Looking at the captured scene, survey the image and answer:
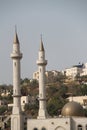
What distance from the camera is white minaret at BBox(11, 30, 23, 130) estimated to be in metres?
39.7

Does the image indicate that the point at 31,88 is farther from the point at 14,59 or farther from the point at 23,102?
the point at 14,59

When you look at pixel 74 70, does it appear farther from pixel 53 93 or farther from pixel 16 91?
pixel 16 91

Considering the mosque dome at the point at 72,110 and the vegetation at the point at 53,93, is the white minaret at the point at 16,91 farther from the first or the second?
the vegetation at the point at 53,93

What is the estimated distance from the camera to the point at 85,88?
83375 mm

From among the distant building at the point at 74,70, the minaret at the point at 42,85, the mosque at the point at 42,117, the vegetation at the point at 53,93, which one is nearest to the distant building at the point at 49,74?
the distant building at the point at 74,70

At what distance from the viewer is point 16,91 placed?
132 feet

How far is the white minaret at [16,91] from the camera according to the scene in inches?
1563

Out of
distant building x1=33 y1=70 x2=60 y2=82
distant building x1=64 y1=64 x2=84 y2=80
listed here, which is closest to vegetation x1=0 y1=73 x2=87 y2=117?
distant building x1=33 y1=70 x2=60 y2=82

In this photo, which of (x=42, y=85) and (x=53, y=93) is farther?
(x=53, y=93)

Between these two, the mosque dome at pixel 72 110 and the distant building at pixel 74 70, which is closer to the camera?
the mosque dome at pixel 72 110

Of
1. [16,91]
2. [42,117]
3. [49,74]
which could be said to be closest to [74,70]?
[49,74]

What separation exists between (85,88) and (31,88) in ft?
48.8

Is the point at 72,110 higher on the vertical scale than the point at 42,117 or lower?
higher

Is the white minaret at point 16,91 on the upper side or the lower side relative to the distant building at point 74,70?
lower
